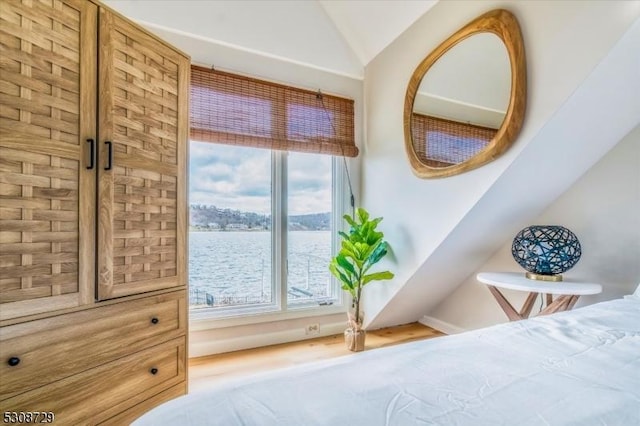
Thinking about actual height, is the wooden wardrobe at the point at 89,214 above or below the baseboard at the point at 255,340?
above

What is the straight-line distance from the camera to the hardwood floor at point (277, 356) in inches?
92.0

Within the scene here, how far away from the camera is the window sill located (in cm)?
259

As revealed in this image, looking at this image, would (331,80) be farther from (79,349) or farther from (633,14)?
(79,349)

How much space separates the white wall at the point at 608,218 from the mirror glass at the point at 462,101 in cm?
84

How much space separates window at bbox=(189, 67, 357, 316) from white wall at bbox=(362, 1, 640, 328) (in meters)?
Result: 0.36

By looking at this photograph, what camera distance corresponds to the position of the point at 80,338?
1.41 m

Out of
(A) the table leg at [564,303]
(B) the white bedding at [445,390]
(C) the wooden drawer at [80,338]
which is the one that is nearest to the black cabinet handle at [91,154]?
(C) the wooden drawer at [80,338]

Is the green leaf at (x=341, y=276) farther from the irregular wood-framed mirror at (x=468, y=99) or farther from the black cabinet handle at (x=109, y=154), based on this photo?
the black cabinet handle at (x=109, y=154)

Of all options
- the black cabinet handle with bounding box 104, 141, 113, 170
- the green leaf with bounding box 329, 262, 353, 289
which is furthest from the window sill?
the black cabinet handle with bounding box 104, 141, 113, 170

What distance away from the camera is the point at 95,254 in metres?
1.46

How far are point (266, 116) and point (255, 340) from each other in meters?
1.85

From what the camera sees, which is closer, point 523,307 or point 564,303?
A: point 564,303

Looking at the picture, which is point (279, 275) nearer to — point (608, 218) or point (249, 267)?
point (249, 267)

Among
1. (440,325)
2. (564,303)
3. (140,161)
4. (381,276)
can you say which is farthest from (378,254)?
(140,161)
